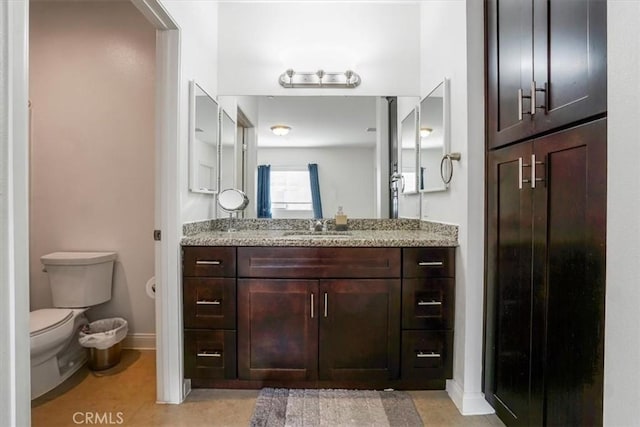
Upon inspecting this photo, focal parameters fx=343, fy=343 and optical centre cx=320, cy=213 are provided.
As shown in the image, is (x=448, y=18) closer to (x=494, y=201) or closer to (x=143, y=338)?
(x=494, y=201)

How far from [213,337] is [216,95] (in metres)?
1.63

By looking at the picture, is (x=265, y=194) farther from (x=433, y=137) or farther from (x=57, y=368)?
(x=57, y=368)

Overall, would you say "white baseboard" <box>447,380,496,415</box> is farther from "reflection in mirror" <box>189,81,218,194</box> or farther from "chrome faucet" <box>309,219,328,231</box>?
"reflection in mirror" <box>189,81,218,194</box>

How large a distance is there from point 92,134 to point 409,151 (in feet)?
7.46

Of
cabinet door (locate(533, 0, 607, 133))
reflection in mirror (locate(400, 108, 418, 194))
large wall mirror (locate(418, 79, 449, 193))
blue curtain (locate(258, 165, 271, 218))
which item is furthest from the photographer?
blue curtain (locate(258, 165, 271, 218))

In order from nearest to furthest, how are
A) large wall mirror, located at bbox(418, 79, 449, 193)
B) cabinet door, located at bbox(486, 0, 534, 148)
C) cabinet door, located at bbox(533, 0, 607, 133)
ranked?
cabinet door, located at bbox(533, 0, 607, 133), cabinet door, located at bbox(486, 0, 534, 148), large wall mirror, located at bbox(418, 79, 449, 193)

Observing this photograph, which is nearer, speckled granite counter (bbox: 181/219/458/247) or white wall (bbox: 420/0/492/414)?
white wall (bbox: 420/0/492/414)

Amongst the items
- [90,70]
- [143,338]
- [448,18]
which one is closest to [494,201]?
[448,18]

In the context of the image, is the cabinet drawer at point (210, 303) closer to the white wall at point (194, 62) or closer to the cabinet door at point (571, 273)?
Answer: the white wall at point (194, 62)

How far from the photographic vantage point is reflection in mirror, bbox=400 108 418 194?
2.42 meters

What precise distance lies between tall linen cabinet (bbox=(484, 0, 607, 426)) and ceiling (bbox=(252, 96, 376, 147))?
3.25ft

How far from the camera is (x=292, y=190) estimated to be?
8.27ft

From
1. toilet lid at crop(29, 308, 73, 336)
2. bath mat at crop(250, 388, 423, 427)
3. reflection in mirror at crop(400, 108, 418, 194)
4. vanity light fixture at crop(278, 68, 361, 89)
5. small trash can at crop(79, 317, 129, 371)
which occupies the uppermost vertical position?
vanity light fixture at crop(278, 68, 361, 89)

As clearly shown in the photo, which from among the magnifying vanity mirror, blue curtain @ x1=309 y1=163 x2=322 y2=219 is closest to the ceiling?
blue curtain @ x1=309 y1=163 x2=322 y2=219
